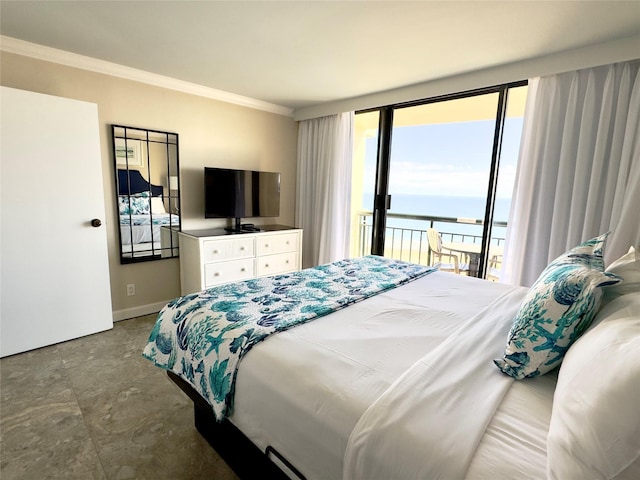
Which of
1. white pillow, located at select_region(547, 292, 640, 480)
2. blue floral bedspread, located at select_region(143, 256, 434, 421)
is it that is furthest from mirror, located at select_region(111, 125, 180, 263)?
white pillow, located at select_region(547, 292, 640, 480)

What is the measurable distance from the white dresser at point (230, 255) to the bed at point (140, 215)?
0.27 metres

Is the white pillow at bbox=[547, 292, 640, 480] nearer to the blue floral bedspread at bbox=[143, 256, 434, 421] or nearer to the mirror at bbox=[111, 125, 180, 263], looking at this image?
the blue floral bedspread at bbox=[143, 256, 434, 421]

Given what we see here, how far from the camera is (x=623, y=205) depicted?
2.25m

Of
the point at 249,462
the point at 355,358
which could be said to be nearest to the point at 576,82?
the point at 355,358

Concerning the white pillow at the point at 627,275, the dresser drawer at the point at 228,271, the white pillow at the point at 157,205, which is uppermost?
the white pillow at the point at 157,205

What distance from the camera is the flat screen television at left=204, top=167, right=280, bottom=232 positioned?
357 cm

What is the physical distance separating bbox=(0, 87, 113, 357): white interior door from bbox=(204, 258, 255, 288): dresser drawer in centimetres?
90

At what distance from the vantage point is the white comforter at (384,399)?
797 mm

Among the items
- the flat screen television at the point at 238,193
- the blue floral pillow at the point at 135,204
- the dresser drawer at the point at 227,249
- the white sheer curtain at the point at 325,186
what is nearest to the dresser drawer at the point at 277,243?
the dresser drawer at the point at 227,249

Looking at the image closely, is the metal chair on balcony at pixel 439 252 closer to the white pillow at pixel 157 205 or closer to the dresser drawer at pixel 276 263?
the dresser drawer at pixel 276 263

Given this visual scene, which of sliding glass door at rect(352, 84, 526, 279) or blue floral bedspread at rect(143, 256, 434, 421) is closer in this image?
blue floral bedspread at rect(143, 256, 434, 421)

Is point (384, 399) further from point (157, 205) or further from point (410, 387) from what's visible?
point (157, 205)

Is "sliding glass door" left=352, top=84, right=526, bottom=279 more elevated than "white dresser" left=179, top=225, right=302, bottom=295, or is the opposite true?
"sliding glass door" left=352, top=84, right=526, bottom=279

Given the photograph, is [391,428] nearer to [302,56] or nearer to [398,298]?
[398,298]
